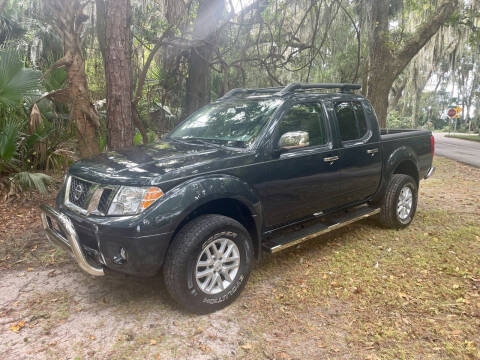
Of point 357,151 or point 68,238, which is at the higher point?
point 357,151

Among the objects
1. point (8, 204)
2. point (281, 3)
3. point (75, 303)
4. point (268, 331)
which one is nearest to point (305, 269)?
point (268, 331)

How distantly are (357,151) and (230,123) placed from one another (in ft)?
5.16

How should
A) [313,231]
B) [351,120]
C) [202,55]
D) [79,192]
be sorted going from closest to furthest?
[79,192] → [313,231] → [351,120] → [202,55]

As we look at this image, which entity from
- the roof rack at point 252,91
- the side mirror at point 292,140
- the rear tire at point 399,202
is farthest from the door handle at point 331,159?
the rear tire at point 399,202

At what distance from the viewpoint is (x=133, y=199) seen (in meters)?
2.89

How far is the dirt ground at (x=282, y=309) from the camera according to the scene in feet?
9.09

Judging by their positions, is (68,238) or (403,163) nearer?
(68,238)

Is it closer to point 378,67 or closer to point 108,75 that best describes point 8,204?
point 108,75

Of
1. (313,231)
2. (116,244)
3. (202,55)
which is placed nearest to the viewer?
(116,244)

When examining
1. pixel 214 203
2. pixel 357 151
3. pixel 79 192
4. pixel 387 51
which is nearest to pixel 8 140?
pixel 79 192

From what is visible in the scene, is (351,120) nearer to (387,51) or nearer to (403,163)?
(403,163)

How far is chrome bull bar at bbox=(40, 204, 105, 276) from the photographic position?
2988 millimetres

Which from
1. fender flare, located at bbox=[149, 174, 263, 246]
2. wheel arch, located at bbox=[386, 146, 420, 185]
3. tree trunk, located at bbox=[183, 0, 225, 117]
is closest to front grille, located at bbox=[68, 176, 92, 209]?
fender flare, located at bbox=[149, 174, 263, 246]

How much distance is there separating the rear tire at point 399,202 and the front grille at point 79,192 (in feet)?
12.2
